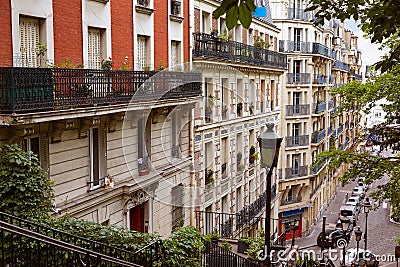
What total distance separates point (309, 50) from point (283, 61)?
32.3ft

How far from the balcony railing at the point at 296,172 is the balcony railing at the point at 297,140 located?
1.85 metres

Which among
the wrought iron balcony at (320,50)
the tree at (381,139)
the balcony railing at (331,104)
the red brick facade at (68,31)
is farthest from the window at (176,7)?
the balcony railing at (331,104)

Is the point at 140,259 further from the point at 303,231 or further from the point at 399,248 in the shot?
the point at 303,231

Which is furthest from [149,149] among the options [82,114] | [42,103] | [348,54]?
[348,54]

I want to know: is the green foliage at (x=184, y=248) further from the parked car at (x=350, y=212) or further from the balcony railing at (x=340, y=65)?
the balcony railing at (x=340, y=65)

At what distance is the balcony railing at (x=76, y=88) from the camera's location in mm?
10219

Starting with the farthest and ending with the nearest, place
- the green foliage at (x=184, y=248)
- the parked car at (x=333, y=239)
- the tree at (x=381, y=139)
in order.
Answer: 1. the parked car at (x=333, y=239)
2. the tree at (x=381, y=139)
3. the green foliage at (x=184, y=248)

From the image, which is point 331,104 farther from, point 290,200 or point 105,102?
point 105,102

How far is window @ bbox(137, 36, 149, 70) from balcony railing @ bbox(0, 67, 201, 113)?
76 cm

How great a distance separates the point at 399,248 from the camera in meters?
20.0

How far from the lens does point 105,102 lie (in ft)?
44.6

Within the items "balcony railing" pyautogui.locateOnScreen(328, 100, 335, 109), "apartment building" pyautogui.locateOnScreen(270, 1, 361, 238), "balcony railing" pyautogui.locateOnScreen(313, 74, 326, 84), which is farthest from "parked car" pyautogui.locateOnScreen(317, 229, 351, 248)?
"balcony railing" pyautogui.locateOnScreen(328, 100, 335, 109)

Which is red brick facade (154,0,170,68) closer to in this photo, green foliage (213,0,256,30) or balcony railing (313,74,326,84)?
green foliage (213,0,256,30)

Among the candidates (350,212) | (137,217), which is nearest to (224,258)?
(137,217)
